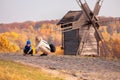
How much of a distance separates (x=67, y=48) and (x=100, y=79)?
2094cm

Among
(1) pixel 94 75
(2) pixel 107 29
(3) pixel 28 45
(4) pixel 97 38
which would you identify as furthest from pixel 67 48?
(2) pixel 107 29

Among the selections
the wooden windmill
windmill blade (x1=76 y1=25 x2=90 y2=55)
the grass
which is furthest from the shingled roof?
the grass

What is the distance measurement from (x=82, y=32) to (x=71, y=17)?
2144 mm

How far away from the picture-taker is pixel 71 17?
3697 cm

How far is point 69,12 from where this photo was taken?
38656 mm

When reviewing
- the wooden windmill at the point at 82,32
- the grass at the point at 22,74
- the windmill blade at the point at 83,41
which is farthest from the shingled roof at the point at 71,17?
the grass at the point at 22,74

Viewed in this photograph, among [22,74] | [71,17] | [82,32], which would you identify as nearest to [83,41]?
[82,32]

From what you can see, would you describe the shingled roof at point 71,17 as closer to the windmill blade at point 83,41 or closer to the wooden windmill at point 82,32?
the wooden windmill at point 82,32

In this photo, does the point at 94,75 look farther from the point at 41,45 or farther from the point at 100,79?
the point at 41,45

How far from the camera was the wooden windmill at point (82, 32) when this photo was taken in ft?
117

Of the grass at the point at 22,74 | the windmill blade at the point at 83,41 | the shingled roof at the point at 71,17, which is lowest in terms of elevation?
the grass at the point at 22,74

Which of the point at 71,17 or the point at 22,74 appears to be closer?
the point at 22,74

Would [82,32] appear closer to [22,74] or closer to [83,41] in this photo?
[83,41]

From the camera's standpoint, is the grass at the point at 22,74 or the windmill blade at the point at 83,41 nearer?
the grass at the point at 22,74
